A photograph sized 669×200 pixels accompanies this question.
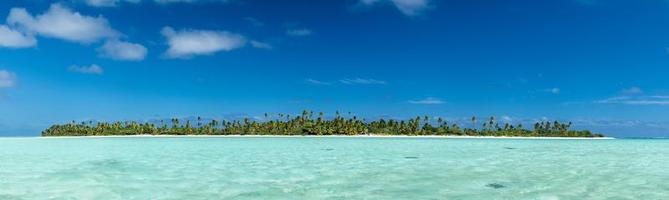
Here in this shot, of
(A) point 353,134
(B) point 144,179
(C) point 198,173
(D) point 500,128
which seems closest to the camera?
(B) point 144,179

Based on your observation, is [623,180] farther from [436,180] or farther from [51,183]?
[51,183]

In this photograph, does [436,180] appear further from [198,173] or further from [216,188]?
[198,173]

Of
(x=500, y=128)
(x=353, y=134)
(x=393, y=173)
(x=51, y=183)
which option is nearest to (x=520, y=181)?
(x=393, y=173)

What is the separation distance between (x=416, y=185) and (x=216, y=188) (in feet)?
17.4

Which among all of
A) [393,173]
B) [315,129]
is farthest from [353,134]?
[393,173]

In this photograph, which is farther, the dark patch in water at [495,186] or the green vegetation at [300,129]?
the green vegetation at [300,129]

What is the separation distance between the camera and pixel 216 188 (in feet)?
46.5

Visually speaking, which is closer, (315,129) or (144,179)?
(144,179)

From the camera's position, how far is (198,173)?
18.2 m

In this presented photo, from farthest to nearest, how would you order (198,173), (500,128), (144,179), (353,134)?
(500,128)
(353,134)
(198,173)
(144,179)

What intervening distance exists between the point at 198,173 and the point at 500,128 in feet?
397

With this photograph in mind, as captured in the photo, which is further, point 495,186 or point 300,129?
point 300,129

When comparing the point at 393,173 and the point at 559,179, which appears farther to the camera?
the point at 393,173

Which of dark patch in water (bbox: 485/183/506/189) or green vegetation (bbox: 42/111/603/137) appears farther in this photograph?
green vegetation (bbox: 42/111/603/137)
